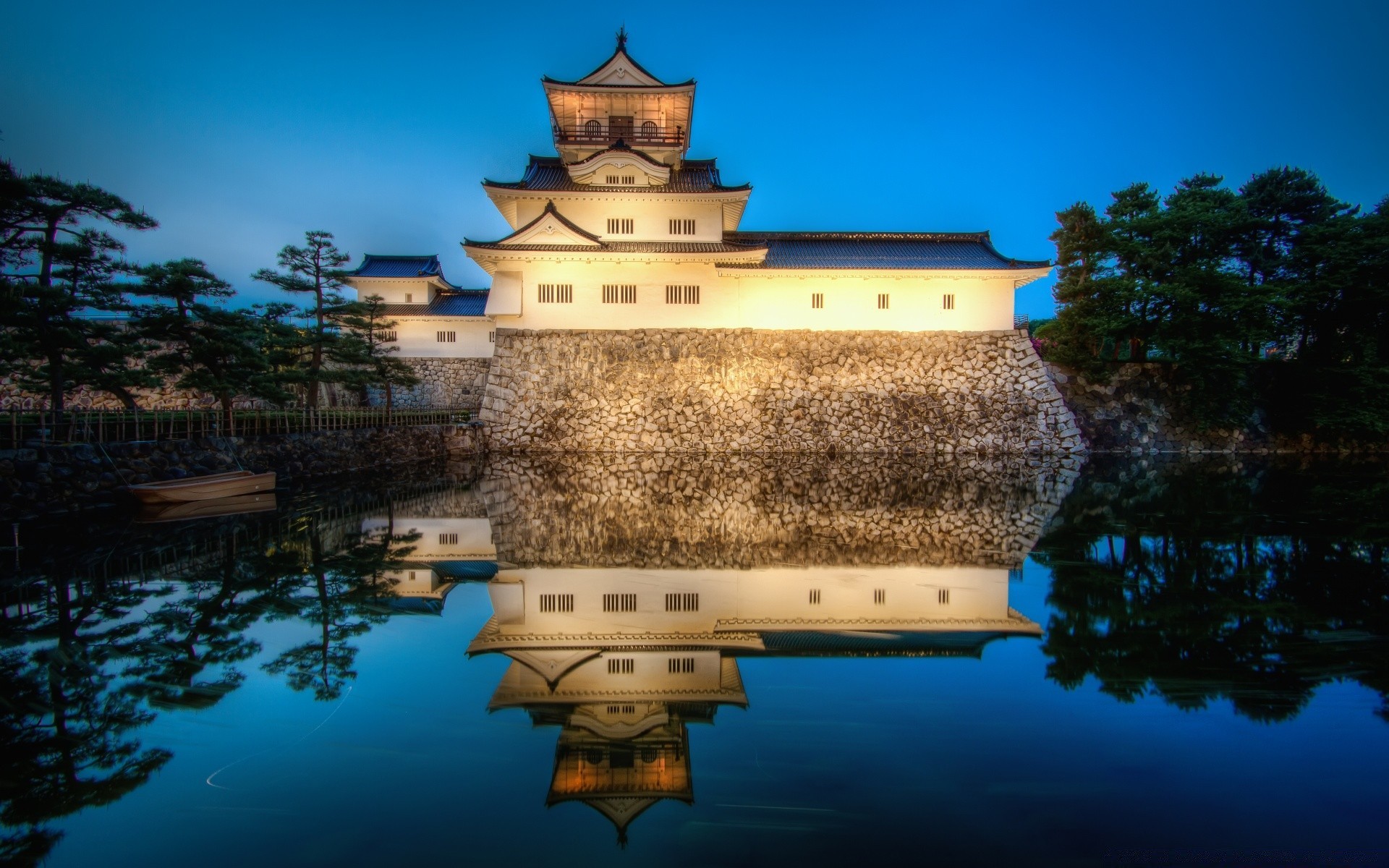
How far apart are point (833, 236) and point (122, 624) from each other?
19820 mm

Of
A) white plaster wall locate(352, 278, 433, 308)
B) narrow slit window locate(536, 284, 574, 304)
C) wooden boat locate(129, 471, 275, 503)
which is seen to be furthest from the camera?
white plaster wall locate(352, 278, 433, 308)

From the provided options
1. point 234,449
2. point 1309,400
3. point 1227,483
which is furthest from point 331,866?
point 1309,400

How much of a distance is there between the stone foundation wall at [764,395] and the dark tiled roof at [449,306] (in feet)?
18.8

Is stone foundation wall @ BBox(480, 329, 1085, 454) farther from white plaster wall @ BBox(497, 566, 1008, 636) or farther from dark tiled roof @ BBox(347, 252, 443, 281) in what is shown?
white plaster wall @ BBox(497, 566, 1008, 636)

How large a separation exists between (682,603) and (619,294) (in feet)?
48.3

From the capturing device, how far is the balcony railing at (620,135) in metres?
20.6

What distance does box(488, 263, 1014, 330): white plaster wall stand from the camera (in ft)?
60.4

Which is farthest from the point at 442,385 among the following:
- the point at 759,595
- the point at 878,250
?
the point at 759,595

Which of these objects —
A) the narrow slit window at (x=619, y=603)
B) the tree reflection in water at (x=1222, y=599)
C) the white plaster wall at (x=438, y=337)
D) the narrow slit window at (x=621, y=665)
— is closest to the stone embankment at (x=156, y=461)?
the white plaster wall at (x=438, y=337)

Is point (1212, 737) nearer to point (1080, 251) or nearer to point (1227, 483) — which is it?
point (1227, 483)

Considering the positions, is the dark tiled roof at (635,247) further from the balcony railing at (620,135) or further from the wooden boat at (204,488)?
the wooden boat at (204,488)

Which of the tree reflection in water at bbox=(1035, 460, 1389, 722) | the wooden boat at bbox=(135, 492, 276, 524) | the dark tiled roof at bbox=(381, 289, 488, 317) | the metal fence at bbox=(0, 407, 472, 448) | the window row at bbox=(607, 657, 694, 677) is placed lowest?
the window row at bbox=(607, 657, 694, 677)

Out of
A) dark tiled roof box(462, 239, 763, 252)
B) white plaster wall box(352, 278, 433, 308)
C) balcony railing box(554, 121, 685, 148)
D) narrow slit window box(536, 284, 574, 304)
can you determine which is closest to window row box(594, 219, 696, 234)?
dark tiled roof box(462, 239, 763, 252)

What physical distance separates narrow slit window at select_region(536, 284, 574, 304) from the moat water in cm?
1205
